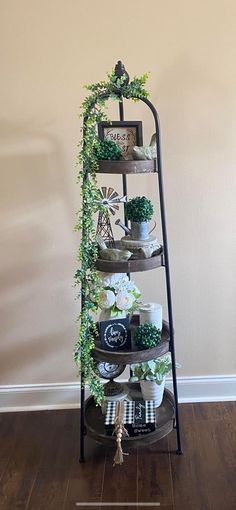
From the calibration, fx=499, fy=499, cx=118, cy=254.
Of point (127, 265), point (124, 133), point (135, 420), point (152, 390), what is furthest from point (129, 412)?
point (124, 133)

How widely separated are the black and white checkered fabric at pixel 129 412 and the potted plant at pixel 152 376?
45 mm

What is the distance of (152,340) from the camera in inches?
77.0

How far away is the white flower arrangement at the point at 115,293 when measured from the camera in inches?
76.2

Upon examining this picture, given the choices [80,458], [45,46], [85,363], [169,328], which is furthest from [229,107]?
[80,458]

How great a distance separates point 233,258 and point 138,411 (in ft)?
2.64

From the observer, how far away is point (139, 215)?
188cm

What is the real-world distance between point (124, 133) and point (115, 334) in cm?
77

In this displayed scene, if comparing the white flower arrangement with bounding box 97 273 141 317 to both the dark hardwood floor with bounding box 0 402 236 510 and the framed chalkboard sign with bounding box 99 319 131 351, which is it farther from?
the dark hardwood floor with bounding box 0 402 236 510

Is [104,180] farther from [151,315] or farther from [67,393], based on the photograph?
[67,393]

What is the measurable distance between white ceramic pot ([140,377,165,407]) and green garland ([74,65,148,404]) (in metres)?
0.24

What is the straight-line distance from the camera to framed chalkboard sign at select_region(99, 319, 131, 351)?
1.96 m

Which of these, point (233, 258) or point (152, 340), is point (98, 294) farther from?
point (233, 258)

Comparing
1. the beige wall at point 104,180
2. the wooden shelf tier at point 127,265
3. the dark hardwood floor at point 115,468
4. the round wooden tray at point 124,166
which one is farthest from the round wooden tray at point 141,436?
the round wooden tray at point 124,166

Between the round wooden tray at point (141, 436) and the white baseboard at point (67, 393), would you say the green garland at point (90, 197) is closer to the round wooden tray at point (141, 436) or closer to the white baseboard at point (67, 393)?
the round wooden tray at point (141, 436)
